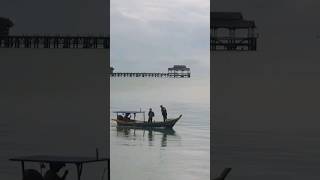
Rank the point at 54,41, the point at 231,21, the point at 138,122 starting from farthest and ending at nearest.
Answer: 1. the point at 138,122
2. the point at 54,41
3. the point at 231,21

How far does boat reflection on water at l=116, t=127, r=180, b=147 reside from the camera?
6379mm

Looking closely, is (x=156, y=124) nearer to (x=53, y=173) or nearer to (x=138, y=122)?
(x=138, y=122)

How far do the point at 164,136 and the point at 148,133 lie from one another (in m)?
0.17

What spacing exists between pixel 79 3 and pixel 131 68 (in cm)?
79

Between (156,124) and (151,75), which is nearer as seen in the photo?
(151,75)

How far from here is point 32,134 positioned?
20.4 ft

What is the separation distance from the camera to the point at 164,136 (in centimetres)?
638

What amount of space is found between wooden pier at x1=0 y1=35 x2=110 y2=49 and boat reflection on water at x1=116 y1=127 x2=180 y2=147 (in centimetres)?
85

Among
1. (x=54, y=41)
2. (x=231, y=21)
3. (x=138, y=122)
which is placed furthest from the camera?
(x=138, y=122)

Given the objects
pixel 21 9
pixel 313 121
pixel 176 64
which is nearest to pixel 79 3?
pixel 21 9

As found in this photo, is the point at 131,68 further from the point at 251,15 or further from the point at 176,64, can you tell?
the point at 251,15

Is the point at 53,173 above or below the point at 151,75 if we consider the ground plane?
below

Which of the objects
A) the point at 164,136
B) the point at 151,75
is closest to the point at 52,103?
the point at 151,75

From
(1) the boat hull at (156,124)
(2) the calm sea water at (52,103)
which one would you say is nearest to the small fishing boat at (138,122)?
(1) the boat hull at (156,124)
